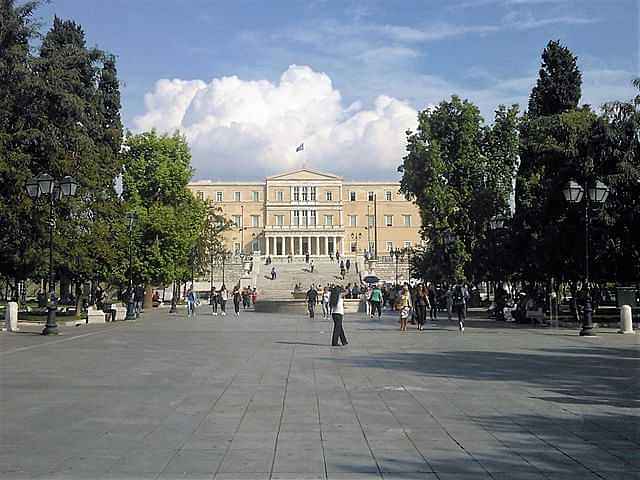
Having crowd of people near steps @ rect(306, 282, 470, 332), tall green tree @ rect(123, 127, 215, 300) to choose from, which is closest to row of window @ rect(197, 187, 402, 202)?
crowd of people near steps @ rect(306, 282, 470, 332)

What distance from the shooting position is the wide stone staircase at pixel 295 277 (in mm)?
82938

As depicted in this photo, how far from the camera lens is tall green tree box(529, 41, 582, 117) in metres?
44.2

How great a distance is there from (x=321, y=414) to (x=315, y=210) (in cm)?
13248

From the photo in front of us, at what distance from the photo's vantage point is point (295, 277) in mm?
92062

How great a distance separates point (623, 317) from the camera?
2747cm

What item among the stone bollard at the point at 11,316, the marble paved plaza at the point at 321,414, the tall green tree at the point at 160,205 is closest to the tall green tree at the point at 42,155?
the stone bollard at the point at 11,316

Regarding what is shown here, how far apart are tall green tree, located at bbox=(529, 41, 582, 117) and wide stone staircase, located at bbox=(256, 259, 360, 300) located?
119 ft

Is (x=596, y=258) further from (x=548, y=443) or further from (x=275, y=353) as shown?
(x=548, y=443)

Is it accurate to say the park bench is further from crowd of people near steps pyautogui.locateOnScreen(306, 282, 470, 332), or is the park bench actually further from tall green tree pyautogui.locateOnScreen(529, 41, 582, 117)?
tall green tree pyautogui.locateOnScreen(529, 41, 582, 117)

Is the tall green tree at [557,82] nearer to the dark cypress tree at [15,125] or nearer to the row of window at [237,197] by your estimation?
the dark cypress tree at [15,125]

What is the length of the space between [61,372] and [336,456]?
9.41m

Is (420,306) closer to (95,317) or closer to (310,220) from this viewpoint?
(95,317)

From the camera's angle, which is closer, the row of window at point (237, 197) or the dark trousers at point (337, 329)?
the dark trousers at point (337, 329)

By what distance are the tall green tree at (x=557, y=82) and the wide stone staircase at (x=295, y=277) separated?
119 feet
